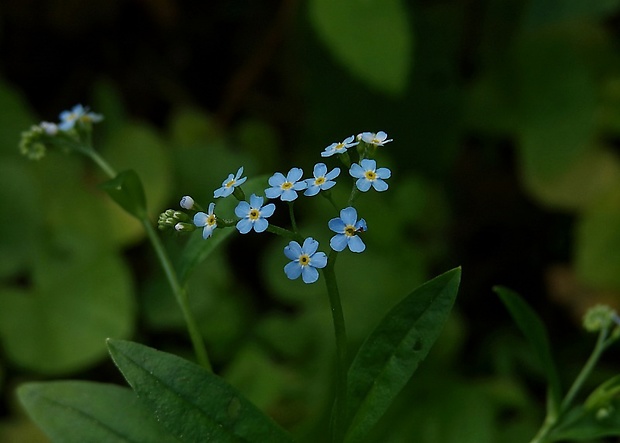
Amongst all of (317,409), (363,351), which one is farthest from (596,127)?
(363,351)

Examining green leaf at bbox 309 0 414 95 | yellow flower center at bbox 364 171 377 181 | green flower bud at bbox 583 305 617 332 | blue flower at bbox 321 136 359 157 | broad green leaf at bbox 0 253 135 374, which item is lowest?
yellow flower center at bbox 364 171 377 181

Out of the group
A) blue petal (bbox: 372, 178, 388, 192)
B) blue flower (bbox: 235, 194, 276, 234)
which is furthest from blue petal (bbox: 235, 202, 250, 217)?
blue petal (bbox: 372, 178, 388, 192)

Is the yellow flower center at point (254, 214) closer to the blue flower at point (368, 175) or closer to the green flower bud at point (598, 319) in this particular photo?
the blue flower at point (368, 175)

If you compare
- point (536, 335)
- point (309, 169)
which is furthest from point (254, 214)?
point (309, 169)

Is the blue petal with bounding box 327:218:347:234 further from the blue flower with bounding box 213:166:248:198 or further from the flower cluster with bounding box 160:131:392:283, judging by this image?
the blue flower with bounding box 213:166:248:198

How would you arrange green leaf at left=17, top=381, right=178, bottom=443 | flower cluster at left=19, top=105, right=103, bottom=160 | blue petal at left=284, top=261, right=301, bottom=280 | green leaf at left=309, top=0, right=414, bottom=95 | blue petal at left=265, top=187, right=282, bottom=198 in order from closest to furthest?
blue petal at left=284, top=261, right=301, bottom=280
blue petal at left=265, top=187, right=282, bottom=198
green leaf at left=17, top=381, right=178, bottom=443
flower cluster at left=19, top=105, right=103, bottom=160
green leaf at left=309, top=0, right=414, bottom=95

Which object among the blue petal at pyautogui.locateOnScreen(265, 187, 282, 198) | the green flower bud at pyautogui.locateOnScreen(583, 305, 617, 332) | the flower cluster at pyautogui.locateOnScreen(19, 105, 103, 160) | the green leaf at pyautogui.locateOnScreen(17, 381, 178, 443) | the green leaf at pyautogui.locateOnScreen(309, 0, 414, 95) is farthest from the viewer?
the green leaf at pyautogui.locateOnScreen(309, 0, 414, 95)
